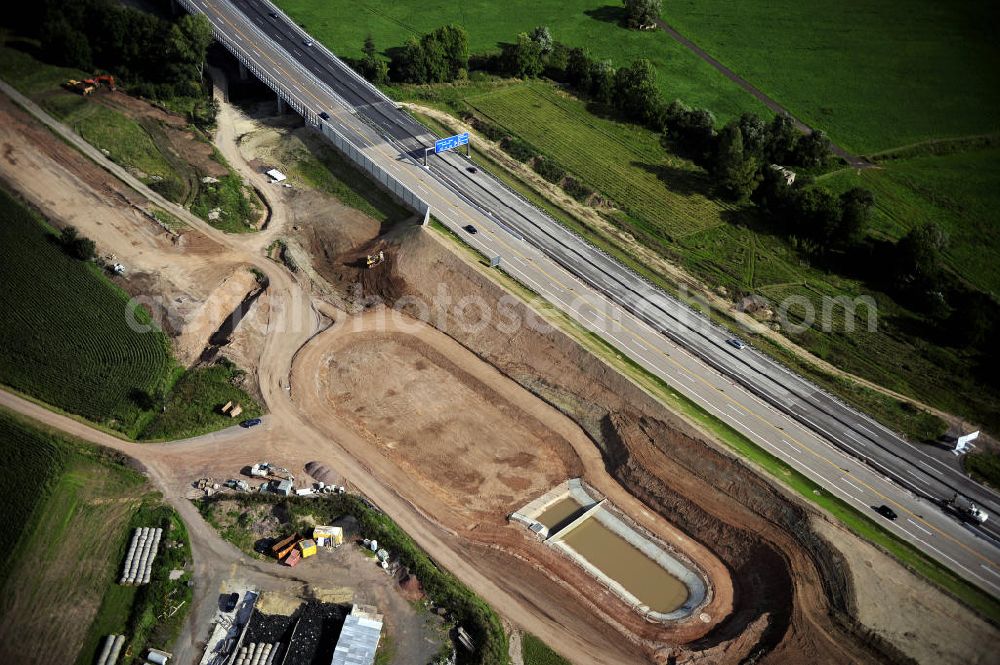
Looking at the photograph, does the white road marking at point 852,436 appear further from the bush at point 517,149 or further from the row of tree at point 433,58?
the row of tree at point 433,58

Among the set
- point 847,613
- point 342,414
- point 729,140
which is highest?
point 729,140

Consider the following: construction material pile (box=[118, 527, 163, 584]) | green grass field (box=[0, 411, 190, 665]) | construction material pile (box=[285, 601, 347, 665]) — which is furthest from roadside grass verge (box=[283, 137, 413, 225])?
construction material pile (box=[285, 601, 347, 665])

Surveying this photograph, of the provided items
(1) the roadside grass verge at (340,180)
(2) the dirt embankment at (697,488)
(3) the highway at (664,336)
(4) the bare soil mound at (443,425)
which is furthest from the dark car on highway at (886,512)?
(1) the roadside grass verge at (340,180)

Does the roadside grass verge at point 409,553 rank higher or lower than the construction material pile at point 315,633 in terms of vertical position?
higher

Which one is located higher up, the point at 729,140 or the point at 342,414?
the point at 729,140

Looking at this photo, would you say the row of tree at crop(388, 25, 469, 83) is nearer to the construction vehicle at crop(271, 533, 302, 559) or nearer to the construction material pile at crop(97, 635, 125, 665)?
the construction vehicle at crop(271, 533, 302, 559)

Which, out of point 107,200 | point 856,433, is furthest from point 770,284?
point 107,200

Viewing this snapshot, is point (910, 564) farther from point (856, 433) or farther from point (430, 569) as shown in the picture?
point (430, 569)
